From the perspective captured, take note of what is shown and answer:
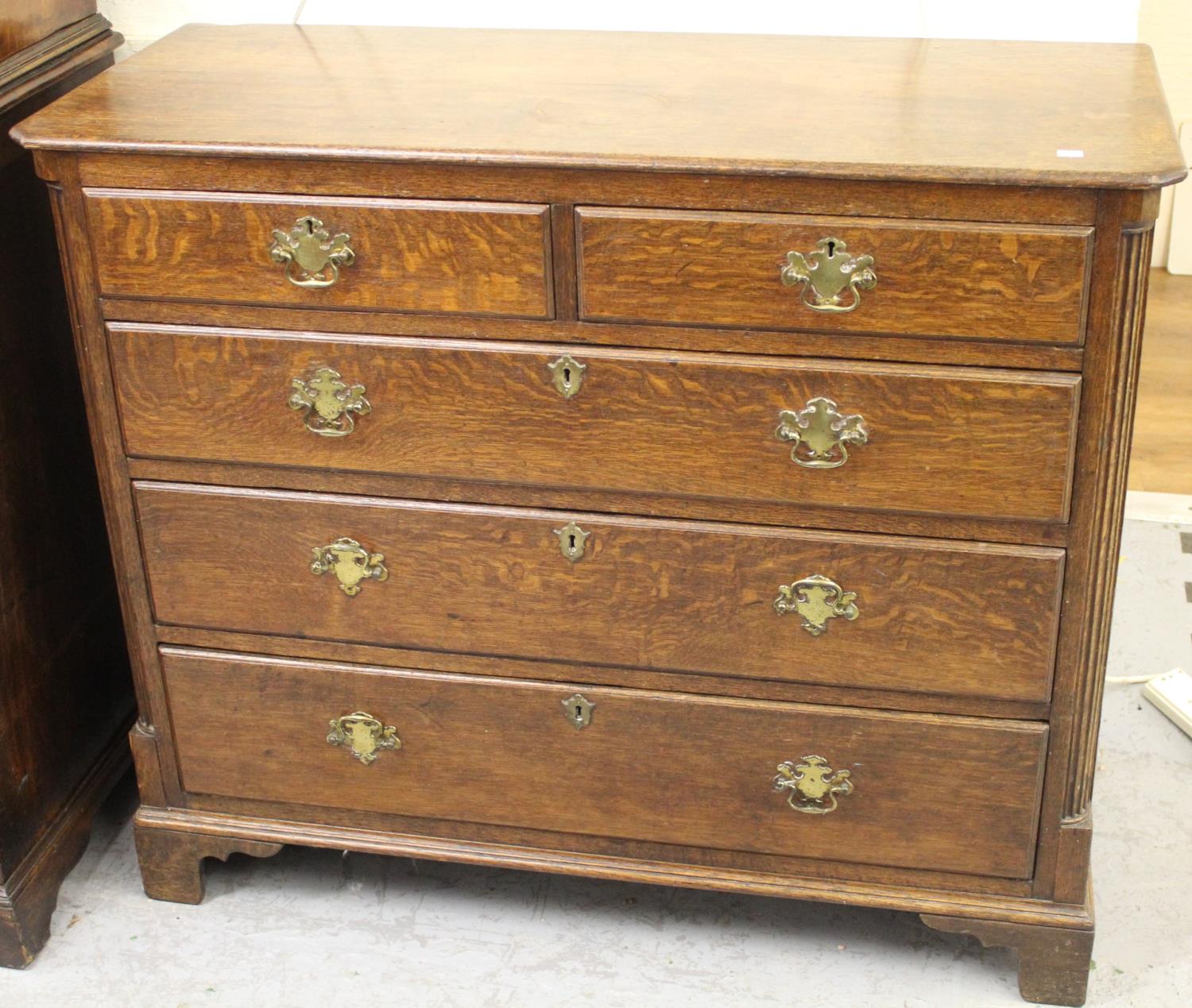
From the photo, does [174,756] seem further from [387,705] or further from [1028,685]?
[1028,685]

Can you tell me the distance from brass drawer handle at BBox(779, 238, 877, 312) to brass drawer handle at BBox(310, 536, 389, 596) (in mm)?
655

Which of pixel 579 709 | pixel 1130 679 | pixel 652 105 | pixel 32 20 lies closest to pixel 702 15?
pixel 652 105

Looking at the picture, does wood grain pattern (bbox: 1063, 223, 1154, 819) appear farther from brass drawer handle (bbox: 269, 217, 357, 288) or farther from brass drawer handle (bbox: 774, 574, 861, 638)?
brass drawer handle (bbox: 269, 217, 357, 288)

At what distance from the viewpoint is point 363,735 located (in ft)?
7.18

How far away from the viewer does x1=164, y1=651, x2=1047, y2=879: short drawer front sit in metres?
2.05

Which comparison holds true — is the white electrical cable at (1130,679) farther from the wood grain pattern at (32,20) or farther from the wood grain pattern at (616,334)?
the wood grain pattern at (32,20)

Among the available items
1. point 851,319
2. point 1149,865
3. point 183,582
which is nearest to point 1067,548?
point 851,319

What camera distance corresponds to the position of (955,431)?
6.06ft

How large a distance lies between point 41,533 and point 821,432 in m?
1.15

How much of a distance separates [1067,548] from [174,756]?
49.4 inches

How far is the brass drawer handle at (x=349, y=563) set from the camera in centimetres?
207

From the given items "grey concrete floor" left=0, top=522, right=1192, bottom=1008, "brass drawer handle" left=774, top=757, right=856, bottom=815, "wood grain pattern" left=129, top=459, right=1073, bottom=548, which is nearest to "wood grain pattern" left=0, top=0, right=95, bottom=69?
"wood grain pattern" left=129, top=459, right=1073, bottom=548

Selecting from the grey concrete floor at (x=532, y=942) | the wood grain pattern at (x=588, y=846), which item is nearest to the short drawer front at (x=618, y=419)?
the wood grain pattern at (x=588, y=846)

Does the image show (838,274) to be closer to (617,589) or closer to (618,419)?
(618,419)
